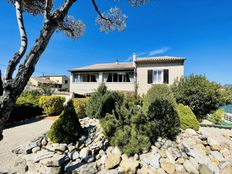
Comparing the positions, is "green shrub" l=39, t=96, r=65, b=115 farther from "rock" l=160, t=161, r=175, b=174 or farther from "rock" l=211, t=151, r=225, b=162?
"rock" l=211, t=151, r=225, b=162

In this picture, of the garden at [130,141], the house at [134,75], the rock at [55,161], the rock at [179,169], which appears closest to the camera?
the rock at [179,169]

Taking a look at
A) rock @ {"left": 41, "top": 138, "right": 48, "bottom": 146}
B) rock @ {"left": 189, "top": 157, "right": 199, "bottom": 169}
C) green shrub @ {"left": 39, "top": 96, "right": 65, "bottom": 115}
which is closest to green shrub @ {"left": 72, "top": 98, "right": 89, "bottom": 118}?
green shrub @ {"left": 39, "top": 96, "right": 65, "bottom": 115}

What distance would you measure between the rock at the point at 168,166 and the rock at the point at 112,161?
1.43 meters

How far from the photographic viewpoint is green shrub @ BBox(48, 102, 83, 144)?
6086 millimetres

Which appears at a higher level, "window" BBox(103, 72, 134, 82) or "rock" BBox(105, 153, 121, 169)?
"window" BBox(103, 72, 134, 82)

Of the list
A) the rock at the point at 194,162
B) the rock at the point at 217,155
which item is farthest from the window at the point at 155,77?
the rock at the point at 194,162

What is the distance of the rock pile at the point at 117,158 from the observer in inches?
190

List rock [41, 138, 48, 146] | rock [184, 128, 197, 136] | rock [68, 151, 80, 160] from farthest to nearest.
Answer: rock [184, 128, 197, 136]
rock [41, 138, 48, 146]
rock [68, 151, 80, 160]

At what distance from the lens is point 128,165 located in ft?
16.0

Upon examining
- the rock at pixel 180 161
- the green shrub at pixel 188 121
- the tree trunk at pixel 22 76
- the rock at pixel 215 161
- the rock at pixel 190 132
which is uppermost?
the tree trunk at pixel 22 76

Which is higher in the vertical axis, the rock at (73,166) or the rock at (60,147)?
the rock at (60,147)

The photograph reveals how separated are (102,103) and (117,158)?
4736mm

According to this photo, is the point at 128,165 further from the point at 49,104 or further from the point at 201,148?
the point at 49,104

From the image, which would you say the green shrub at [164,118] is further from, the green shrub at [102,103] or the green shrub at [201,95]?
the green shrub at [201,95]
